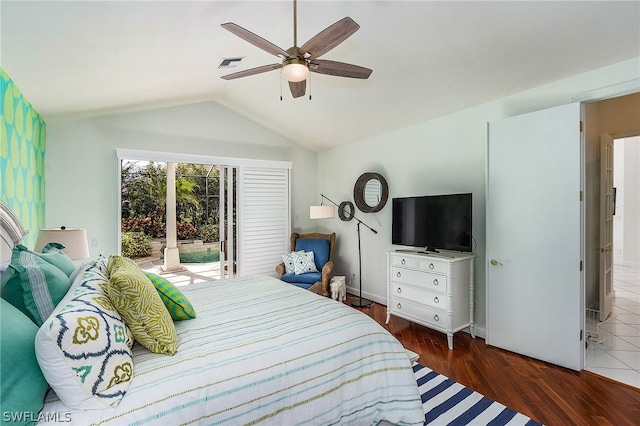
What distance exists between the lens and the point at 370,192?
465 cm

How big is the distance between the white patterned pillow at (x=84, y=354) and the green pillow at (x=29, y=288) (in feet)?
0.38

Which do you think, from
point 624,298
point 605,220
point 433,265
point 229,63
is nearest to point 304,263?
point 433,265

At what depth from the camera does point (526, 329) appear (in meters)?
2.81

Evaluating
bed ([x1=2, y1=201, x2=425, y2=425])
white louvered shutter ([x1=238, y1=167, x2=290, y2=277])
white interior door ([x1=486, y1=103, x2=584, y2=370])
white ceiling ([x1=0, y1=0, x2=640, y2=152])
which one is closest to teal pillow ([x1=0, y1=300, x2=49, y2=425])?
bed ([x1=2, y1=201, x2=425, y2=425])

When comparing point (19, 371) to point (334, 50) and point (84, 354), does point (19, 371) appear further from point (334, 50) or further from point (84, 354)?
point (334, 50)

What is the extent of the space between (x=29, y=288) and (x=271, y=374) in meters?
1.08

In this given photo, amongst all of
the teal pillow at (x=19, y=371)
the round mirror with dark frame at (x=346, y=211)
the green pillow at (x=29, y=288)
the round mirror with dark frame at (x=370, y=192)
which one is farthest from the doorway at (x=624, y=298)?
the green pillow at (x=29, y=288)

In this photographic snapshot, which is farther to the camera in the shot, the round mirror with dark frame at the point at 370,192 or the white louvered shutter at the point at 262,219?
the white louvered shutter at the point at 262,219

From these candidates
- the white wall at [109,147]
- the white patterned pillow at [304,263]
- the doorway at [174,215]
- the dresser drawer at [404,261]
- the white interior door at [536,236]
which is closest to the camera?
the white interior door at [536,236]

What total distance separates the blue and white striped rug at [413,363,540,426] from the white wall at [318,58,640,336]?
1209 millimetres

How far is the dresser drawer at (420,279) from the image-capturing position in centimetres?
315

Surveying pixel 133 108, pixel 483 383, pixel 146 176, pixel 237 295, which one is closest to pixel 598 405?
pixel 483 383

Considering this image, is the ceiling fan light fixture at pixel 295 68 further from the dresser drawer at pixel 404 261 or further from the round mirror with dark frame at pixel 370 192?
the round mirror with dark frame at pixel 370 192

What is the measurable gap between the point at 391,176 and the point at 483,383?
2729 millimetres
